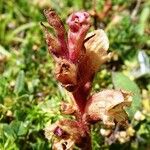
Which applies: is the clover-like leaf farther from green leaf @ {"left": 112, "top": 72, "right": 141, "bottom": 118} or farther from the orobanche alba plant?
Result: green leaf @ {"left": 112, "top": 72, "right": 141, "bottom": 118}

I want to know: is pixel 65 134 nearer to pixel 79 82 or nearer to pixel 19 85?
pixel 79 82

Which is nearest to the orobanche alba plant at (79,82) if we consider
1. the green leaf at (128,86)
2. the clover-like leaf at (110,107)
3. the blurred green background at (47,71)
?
the clover-like leaf at (110,107)

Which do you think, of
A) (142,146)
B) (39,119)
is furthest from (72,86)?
(142,146)

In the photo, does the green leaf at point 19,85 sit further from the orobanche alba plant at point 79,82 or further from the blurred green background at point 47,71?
the orobanche alba plant at point 79,82

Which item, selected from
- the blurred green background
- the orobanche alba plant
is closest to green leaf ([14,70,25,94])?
the blurred green background

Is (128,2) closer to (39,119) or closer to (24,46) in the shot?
Answer: (24,46)
